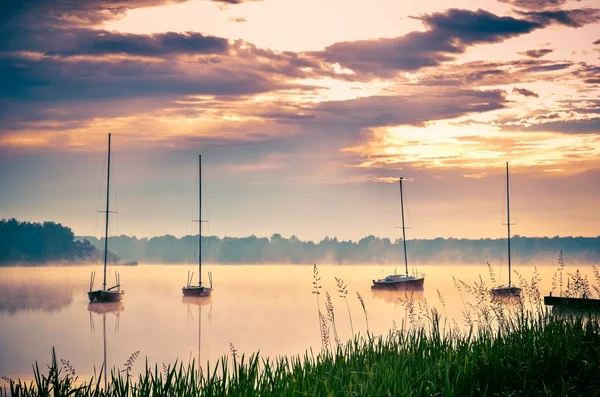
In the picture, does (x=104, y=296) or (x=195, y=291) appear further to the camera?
(x=195, y=291)

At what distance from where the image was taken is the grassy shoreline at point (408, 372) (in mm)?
8578

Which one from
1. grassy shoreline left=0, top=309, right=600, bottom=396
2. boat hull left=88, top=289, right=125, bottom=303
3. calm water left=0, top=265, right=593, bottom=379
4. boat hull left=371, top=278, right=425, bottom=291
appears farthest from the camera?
boat hull left=371, top=278, right=425, bottom=291

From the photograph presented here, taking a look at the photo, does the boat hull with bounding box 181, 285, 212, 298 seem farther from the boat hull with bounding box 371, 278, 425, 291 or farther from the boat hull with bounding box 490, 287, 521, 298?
the boat hull with bounding box 490, 287, 521, 298

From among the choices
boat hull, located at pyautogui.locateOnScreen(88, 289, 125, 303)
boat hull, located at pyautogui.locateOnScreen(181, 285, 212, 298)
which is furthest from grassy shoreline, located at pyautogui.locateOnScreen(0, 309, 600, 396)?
boat hull, located at pyautogui.locateOnScreen(181, 285, 212, 298)

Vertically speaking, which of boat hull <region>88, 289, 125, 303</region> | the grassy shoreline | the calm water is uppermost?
the grassy shoreline

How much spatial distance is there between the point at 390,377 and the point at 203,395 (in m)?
2.45

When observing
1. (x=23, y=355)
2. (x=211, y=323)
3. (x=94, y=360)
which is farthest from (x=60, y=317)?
(x=94, y=360)

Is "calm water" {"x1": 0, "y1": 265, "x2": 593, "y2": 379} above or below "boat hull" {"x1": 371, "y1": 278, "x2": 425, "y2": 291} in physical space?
below

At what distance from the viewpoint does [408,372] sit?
32.3ft

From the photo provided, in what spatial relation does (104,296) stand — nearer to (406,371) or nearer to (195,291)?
(195,291)

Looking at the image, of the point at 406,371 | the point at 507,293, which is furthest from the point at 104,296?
the point at 406,371

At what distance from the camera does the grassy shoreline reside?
8.58 meters

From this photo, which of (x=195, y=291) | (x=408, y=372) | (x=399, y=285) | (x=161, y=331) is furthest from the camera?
(x=399, y=285)

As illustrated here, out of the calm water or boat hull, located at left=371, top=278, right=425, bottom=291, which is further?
boat hull, located at left=371, top=278, right=425, bottom=291
